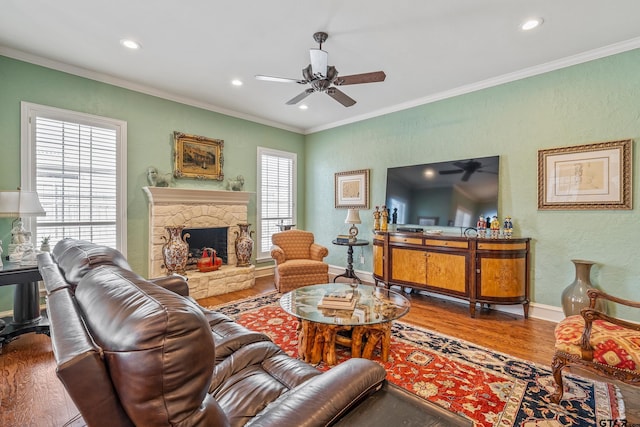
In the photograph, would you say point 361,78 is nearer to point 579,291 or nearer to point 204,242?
point 579,291

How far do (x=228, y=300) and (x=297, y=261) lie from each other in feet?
3.56

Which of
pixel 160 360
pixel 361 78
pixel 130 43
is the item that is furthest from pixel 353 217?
pixel 160 360

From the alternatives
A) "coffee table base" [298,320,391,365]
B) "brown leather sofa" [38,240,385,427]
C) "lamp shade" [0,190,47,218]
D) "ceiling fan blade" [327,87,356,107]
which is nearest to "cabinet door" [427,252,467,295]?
"coffee table base" [298,320,391,365]

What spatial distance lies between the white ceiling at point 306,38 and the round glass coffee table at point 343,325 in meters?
2.48

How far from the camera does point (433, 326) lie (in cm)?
317

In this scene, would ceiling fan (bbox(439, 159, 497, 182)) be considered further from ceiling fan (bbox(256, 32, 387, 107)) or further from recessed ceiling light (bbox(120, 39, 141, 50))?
recessed ceiling light (bbox(120, 39, 141, 50))

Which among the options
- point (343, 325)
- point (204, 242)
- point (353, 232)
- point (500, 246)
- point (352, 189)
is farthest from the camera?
point (352, 189)

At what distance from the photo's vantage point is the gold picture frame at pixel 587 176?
9.64ft

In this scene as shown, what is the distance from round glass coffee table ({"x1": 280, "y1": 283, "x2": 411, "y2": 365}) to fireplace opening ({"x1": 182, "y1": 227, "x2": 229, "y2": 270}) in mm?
2610

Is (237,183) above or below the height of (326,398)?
above

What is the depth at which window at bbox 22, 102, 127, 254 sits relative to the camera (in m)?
3.32

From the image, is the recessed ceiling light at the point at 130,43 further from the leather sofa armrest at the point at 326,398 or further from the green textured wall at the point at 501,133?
the leather sofa armrest at the point at 326,398

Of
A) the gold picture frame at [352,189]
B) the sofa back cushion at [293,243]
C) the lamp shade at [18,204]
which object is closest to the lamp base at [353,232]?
the gold picture frame at [352,189]

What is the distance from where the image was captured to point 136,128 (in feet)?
13.3
